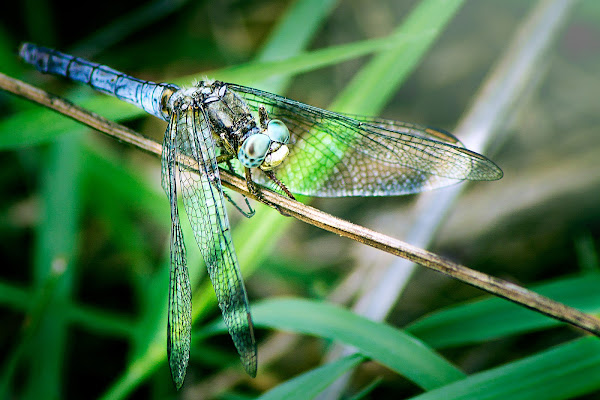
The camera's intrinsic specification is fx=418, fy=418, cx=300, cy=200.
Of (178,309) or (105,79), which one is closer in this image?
(178,309)

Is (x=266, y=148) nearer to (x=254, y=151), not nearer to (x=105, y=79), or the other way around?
(x=254, y=151)

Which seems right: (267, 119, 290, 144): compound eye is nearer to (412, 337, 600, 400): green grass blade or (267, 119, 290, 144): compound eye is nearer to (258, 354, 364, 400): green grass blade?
(258, 354, 364, 400): green grass blade

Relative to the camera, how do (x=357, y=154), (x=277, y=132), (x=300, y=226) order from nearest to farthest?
(x=277, y=132) < (x=357, y=154) < (x=300, y=226)

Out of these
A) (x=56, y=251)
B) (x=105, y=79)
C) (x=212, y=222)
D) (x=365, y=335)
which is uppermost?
(x=105, y=79)

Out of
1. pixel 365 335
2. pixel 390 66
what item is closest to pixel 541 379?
pixel 365 335

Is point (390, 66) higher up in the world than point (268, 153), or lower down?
higher up

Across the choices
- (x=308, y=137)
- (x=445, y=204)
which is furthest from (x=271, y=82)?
(x=445, y=204)

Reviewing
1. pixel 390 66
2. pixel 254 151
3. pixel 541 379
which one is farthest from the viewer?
pixel 390 66
